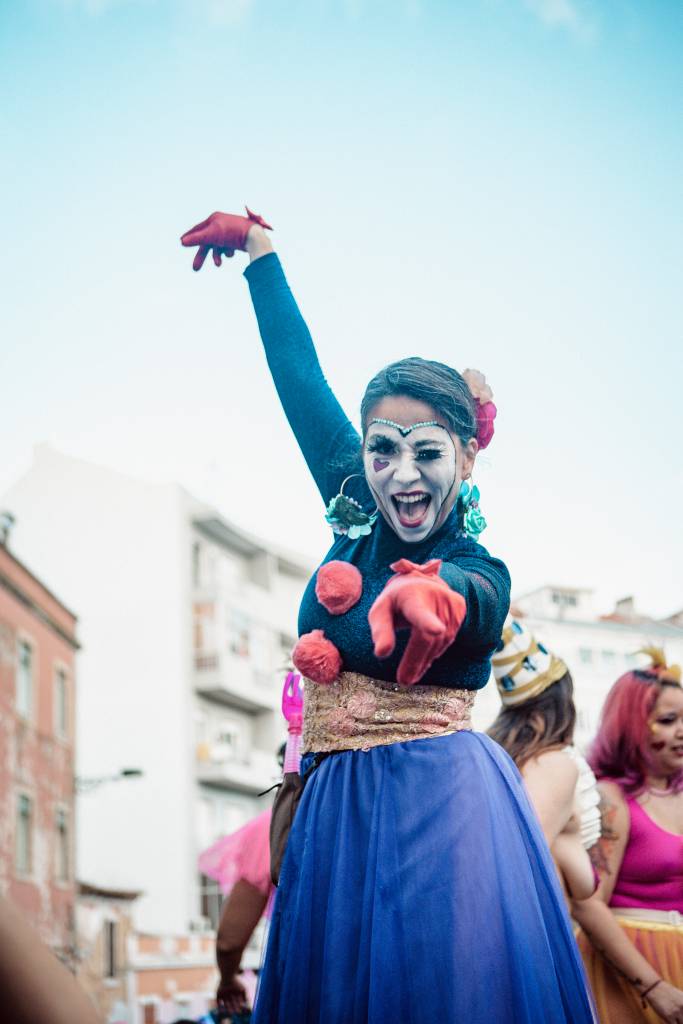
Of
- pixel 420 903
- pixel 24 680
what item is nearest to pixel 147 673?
pixel 24 680

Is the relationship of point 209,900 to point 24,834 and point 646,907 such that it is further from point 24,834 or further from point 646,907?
point 646,907

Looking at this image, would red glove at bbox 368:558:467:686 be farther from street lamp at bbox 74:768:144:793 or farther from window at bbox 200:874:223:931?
window at bbox 200:874:223:931

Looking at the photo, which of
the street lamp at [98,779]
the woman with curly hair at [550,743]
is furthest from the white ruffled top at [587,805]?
the street lamp at [98,779]

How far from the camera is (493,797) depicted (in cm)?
215

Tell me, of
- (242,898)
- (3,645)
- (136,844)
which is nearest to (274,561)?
(136,844)

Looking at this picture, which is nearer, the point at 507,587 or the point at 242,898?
the point at 507,587

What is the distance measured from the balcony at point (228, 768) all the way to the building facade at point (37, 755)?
806 centimetres

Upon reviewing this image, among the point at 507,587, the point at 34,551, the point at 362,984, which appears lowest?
the point at 362,984

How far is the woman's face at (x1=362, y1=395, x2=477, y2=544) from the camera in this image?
2.33 m

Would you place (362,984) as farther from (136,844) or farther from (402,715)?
(136,844)

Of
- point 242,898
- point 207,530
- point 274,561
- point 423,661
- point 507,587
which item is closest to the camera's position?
point 423,661

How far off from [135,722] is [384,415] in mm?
28631

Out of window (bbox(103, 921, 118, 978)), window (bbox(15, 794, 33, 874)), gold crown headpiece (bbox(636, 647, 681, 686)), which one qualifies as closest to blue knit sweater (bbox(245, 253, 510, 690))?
gold crown headpiece (bbox(636, 647, 681, 686))

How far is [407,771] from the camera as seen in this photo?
2.16 meters
